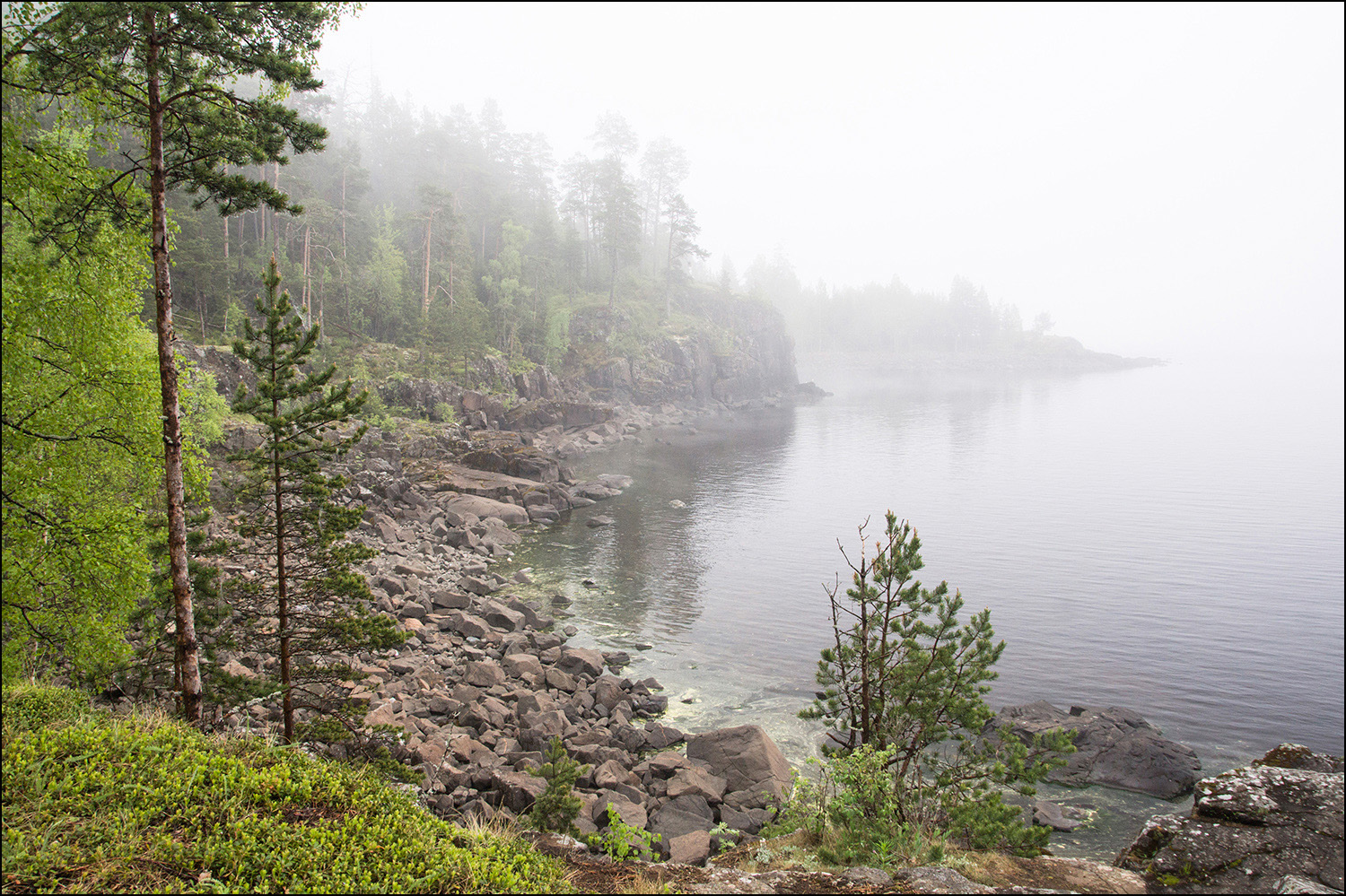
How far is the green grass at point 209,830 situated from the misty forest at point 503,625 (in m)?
0.05

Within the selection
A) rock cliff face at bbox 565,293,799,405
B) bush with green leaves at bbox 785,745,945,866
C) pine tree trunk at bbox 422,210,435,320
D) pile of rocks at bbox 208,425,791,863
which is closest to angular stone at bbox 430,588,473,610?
pile of rocks at bbox 208,425,791,863

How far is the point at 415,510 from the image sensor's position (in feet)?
118

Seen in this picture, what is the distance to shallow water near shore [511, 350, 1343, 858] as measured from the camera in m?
19.3

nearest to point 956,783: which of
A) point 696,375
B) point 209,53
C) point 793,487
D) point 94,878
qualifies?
point 94,878

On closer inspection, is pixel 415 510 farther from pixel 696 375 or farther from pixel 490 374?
pixel 696 375

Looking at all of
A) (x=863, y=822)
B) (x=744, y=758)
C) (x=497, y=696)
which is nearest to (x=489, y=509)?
(x=497, y=696)

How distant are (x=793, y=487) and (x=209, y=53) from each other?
43.6 meters

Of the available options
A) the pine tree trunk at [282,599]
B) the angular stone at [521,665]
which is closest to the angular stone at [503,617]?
the angular stone at [521,665]

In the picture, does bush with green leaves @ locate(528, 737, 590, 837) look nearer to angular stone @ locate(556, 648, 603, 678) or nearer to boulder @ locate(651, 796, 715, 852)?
boulder @ locate(651, 796, 715, 852)

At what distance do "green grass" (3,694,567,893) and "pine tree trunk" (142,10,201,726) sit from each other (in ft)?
5.39

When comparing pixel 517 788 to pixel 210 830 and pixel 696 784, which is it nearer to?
pixel 696 784

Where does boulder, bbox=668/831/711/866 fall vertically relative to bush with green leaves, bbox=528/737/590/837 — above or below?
below

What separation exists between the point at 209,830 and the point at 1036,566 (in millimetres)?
33465

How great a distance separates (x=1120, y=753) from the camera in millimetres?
15719
